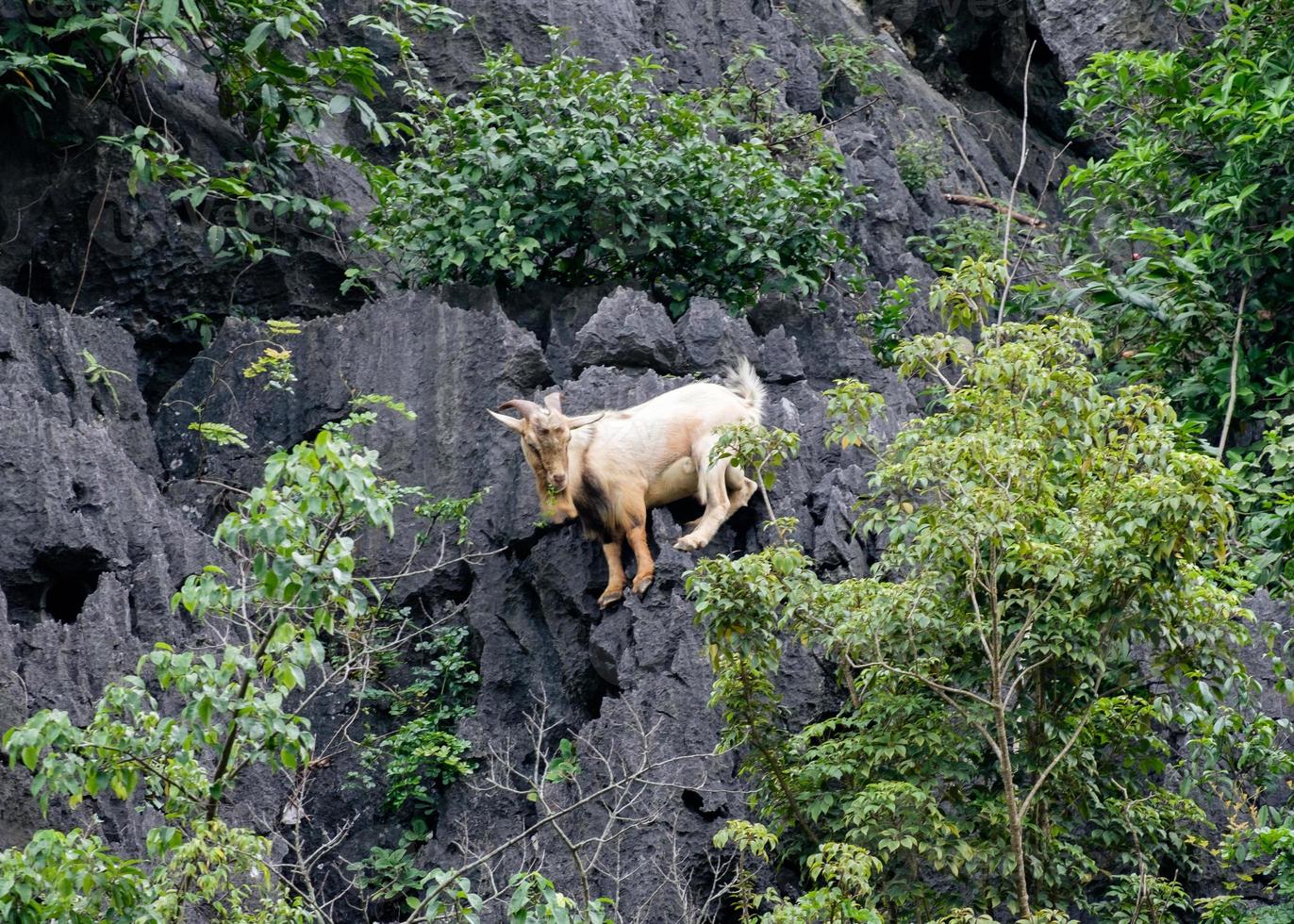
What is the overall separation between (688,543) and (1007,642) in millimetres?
2644

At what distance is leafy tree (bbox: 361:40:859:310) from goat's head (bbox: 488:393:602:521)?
108 inches

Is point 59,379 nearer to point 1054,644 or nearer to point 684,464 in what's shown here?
point 684,464

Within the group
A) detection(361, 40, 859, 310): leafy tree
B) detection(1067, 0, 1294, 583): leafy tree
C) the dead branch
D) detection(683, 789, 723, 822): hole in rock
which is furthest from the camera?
the dead branch

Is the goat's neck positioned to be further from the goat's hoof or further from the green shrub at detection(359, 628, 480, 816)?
the green shrub at detection(359, 628, 480, 816)

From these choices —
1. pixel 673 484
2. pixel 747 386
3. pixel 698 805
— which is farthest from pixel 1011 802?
pixel 747 386

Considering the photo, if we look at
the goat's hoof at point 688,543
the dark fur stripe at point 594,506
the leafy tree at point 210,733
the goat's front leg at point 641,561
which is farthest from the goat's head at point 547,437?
the leafy tree at point 210,733

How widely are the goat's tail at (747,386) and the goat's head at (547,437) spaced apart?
1.39m

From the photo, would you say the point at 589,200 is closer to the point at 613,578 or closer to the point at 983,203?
the point at 613,578

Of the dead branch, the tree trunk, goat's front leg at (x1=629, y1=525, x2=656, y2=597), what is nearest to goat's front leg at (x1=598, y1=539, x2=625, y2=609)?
goat's front leg at (x1=629, y1=525, x2=656, y2=597)

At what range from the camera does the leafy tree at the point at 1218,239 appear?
15.7 metres

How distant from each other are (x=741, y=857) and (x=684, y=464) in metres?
3.14

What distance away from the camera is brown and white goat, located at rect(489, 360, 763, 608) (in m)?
13.0

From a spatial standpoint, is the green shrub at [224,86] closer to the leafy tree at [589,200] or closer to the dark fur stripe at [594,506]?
the leafy tree at [589,200]

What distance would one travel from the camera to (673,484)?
13.3 m
